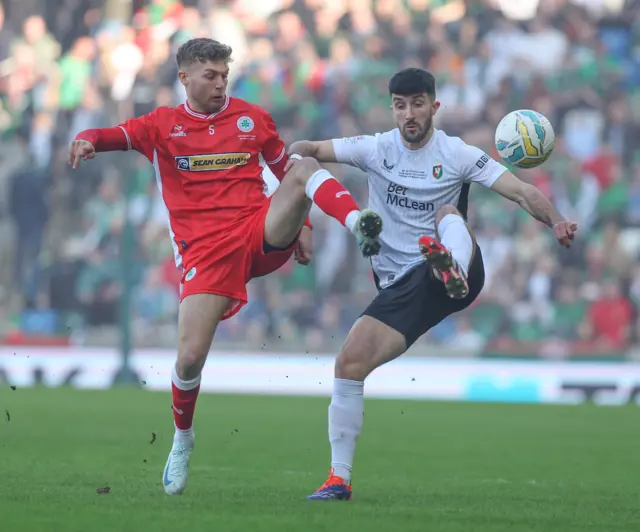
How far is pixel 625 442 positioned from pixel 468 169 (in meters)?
5.52

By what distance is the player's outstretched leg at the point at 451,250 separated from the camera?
683cm

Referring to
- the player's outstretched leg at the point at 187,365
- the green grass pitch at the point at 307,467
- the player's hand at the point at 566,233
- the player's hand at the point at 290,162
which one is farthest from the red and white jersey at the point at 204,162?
the player's hand at the point at 566,233

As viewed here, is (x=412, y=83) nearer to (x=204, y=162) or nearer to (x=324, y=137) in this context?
(x=204, y=162)

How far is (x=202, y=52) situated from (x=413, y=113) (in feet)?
4.21

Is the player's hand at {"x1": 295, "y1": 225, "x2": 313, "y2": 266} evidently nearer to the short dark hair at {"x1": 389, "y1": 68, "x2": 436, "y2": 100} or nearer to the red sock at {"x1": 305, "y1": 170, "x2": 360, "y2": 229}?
the red sock at {"x1": 305, "y1": 170, "x2": 360, "y2": 229}

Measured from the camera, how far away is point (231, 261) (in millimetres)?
7383

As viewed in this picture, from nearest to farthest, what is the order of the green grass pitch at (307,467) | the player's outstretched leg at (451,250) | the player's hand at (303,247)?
the green grass pitch at (307,467) < the player's outstretched leg at (451,250) < the player's hand at (303,247)

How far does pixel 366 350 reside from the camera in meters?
7.23

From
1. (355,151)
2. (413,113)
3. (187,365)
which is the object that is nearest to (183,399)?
(187,365)

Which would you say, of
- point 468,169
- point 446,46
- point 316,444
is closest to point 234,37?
point 446,46

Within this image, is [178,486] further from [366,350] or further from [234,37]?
[234,37]

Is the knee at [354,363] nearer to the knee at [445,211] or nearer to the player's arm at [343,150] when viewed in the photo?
the knee at [445,211]

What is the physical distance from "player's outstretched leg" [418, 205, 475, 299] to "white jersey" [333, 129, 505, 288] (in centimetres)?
15

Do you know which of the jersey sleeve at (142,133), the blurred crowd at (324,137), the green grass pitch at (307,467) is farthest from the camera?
the blurred crowd at (324,137)
